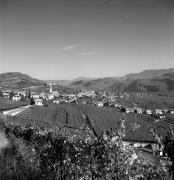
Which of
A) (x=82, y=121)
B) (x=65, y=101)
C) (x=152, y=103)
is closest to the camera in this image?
(x=82, y=121)

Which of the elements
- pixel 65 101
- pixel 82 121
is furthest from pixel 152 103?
pixel 82 121

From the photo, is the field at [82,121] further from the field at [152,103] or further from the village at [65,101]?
the field at [152,103]

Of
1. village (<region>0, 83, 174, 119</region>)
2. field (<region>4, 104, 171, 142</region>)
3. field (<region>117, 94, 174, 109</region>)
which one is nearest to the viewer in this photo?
field (<region>4, 104, 171, 142</region>)

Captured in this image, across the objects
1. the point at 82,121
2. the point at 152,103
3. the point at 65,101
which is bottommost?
the point at 152,103

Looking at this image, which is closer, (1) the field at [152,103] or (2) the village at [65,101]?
(2) the village at [65,101]

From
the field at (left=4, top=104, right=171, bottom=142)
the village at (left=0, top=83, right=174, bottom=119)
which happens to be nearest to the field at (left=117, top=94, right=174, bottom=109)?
the village at (left=0, top=83, right=174, bottom=119)

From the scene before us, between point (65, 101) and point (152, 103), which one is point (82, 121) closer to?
point (65, 101)

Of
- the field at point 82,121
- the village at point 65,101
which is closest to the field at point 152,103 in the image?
the village at point 65,101

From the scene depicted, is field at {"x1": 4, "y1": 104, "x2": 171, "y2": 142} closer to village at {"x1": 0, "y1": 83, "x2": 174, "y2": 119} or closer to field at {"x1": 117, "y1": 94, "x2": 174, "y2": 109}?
village at {"x1": 0, "y1": 83, "x2": 174, "y2": 119}

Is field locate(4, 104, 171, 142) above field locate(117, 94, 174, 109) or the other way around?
above

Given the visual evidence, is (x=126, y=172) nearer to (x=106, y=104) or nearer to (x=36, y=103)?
(x=36, y=103)

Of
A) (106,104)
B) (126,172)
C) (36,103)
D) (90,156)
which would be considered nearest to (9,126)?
(90,156)
